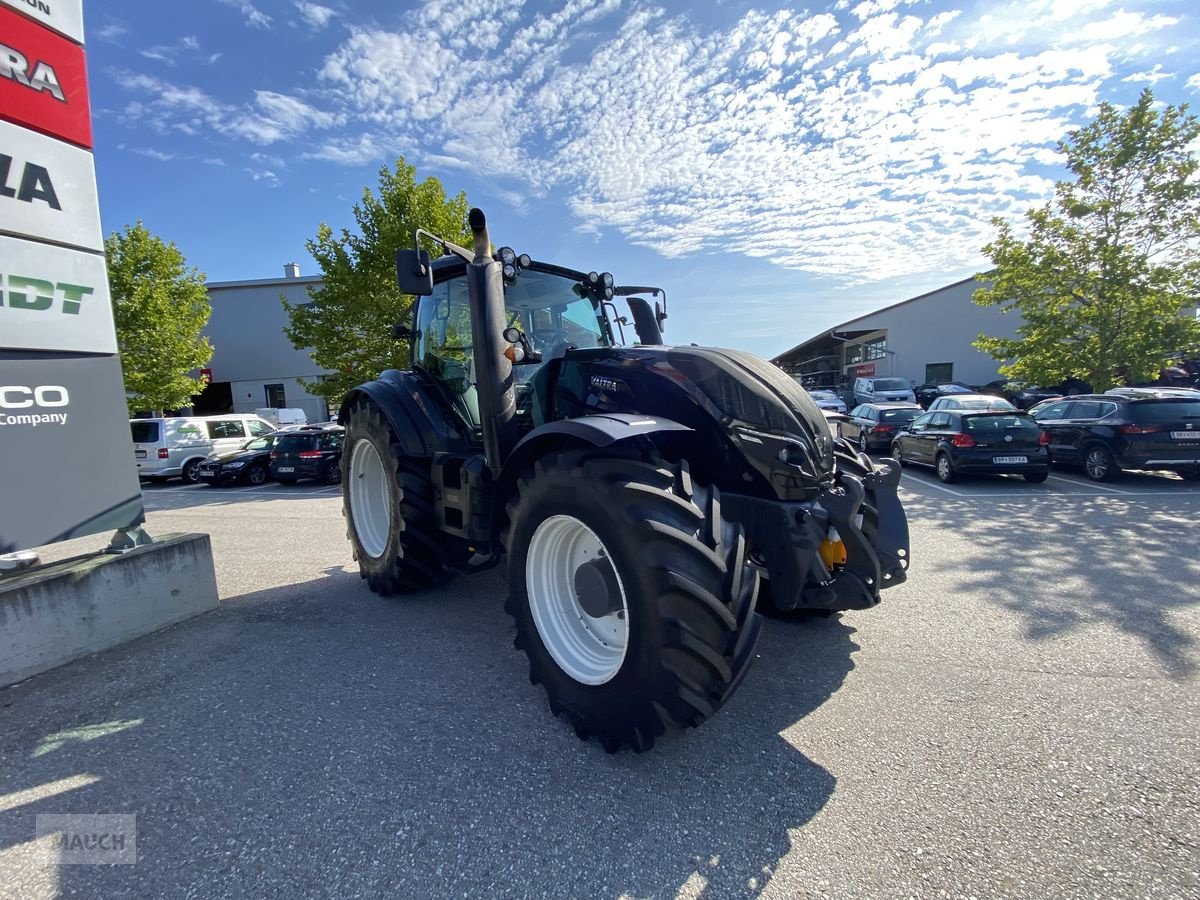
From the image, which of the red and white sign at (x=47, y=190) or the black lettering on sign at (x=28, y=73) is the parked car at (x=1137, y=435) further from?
the black lettering on sign at (x=28, y=73)

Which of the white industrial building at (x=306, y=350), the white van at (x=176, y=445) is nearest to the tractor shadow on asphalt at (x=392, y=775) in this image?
the white van at (x=176, y=445)

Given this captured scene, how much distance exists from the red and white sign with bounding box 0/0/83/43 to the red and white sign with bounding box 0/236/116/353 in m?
1.44

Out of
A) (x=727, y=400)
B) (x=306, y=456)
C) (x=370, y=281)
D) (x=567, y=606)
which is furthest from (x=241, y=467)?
(x=727, y=400)

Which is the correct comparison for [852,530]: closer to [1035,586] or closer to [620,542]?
[620,542]

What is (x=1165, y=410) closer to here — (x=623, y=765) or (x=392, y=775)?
(x=623, y=765)

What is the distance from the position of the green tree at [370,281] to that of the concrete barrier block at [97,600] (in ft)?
39.8

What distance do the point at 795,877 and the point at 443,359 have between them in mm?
3885

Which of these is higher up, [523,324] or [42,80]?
[42,80]

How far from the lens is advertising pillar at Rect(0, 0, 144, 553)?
11.3ft

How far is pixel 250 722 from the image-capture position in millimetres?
2758

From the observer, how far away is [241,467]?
13.6m

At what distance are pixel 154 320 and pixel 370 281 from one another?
343 inches

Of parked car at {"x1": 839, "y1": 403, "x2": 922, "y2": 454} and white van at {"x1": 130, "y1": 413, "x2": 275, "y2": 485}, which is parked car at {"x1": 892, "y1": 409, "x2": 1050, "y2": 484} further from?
white van at {"x1": 130, "y1": 413, "x2": 275, "y2": 485}

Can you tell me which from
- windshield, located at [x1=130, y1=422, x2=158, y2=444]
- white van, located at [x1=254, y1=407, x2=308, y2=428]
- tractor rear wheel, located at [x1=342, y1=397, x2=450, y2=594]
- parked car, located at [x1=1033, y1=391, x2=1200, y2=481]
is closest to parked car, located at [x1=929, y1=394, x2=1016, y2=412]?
parked car, located at [x1=1033, y1=391, x2=1200, y2=481]
